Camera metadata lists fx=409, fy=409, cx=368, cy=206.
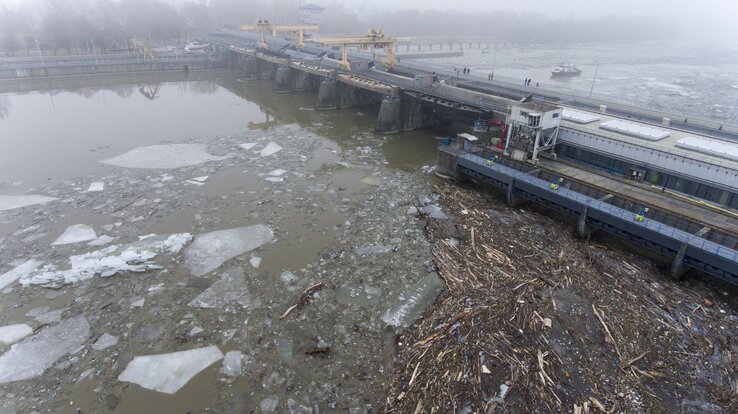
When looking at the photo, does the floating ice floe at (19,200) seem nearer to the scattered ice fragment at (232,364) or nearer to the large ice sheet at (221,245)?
the large ice sheet at (221,245)

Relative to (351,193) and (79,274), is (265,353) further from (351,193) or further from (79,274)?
(351,193)

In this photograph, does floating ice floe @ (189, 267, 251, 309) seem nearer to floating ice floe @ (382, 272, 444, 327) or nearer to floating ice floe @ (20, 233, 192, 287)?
floating ice floe @ (20, 233, 192, 287)

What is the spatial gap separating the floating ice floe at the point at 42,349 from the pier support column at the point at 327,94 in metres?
33.3

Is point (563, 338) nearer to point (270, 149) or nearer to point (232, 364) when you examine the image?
point (232, 364)

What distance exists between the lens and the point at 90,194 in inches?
859

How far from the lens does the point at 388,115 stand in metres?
34.1

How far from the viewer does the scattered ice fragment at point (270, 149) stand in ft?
93.0

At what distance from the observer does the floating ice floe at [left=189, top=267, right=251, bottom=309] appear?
45.0ft

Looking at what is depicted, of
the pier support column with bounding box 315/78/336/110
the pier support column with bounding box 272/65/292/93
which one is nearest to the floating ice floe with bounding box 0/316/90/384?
the pier support column with bounding box 315/78/336/110

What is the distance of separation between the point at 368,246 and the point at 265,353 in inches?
260

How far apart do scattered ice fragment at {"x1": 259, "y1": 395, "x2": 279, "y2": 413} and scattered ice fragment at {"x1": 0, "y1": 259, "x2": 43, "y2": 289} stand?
11.2 metres

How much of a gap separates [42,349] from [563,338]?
15.1 metres

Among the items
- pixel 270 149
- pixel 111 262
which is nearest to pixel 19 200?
pixel 111 262

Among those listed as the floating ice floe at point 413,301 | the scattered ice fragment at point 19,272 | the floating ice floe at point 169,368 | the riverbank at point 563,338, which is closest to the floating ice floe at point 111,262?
the scattered ice fragment at point 19,272
